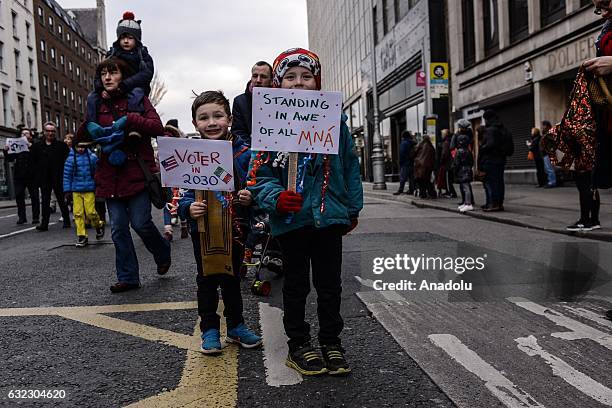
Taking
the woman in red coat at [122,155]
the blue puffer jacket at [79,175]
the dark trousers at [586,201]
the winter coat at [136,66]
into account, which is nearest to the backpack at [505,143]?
the dark trousers at [586,201]

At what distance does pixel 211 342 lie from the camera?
324 centimetres

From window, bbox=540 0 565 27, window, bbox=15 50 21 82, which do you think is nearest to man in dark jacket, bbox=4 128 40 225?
window, bbox=540 0 565 27

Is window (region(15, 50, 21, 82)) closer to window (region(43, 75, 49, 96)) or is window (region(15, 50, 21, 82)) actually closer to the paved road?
window (region(43, 75, 49, 96))

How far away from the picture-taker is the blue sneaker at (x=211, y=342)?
10.6 feet

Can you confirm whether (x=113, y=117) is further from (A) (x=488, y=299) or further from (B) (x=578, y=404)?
(B) (x=578, y=404)

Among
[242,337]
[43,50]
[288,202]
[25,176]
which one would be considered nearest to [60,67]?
[43,50]

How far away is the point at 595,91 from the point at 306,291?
2323 millimetres

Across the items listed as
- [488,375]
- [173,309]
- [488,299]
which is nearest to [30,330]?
[173,309]

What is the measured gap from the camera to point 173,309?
14.0ft

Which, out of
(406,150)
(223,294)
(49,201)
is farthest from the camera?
(406,150)

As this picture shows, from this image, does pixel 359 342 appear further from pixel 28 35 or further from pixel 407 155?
pixel 28 35

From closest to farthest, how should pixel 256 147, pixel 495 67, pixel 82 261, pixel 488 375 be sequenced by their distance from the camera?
pixel 488 375, pixel 256 147, pixel 82 261, pixel 495 67

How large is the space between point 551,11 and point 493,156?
9.16 m

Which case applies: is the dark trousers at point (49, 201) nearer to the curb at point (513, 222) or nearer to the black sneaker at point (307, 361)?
the curb at point (513, 222)
